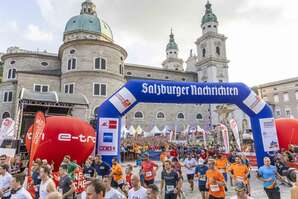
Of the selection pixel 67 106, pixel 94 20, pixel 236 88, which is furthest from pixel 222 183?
pixel 94 20

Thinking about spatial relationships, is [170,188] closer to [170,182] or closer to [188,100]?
[170,182]

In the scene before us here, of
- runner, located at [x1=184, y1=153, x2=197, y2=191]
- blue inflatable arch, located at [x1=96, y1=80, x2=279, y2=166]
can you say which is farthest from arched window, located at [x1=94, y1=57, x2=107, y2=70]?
runner, located at [x1=184, y1=153, x2=197, y2=191]

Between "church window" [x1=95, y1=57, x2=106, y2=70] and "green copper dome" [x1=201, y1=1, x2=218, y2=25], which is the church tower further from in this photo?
"church window" [x1=95, y1=57, x2=106, y2=70]

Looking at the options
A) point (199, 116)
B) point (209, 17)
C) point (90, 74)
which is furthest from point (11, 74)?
point (209, 17)

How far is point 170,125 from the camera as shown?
44.0m

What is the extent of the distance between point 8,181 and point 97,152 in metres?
4.59

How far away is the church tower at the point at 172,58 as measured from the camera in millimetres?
70125

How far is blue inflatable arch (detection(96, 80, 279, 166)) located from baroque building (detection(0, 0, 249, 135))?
40.3ft

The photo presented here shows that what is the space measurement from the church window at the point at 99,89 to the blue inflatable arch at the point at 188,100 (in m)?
23.5

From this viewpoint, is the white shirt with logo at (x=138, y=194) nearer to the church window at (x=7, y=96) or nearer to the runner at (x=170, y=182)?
the runner at (x=170, y=182)

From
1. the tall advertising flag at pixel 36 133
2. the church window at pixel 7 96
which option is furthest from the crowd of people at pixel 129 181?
the church window at pixel 7 96

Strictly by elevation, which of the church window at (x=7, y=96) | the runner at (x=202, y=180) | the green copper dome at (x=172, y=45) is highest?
the green copper dome at (x=172, y=45)

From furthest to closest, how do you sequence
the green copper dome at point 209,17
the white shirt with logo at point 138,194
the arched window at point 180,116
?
the green copper dome at point 209,17, the arched window at point 180,116, the white shirt with logo at point 138,194

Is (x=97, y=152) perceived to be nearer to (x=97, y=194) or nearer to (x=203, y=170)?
(x=203, y=170)
